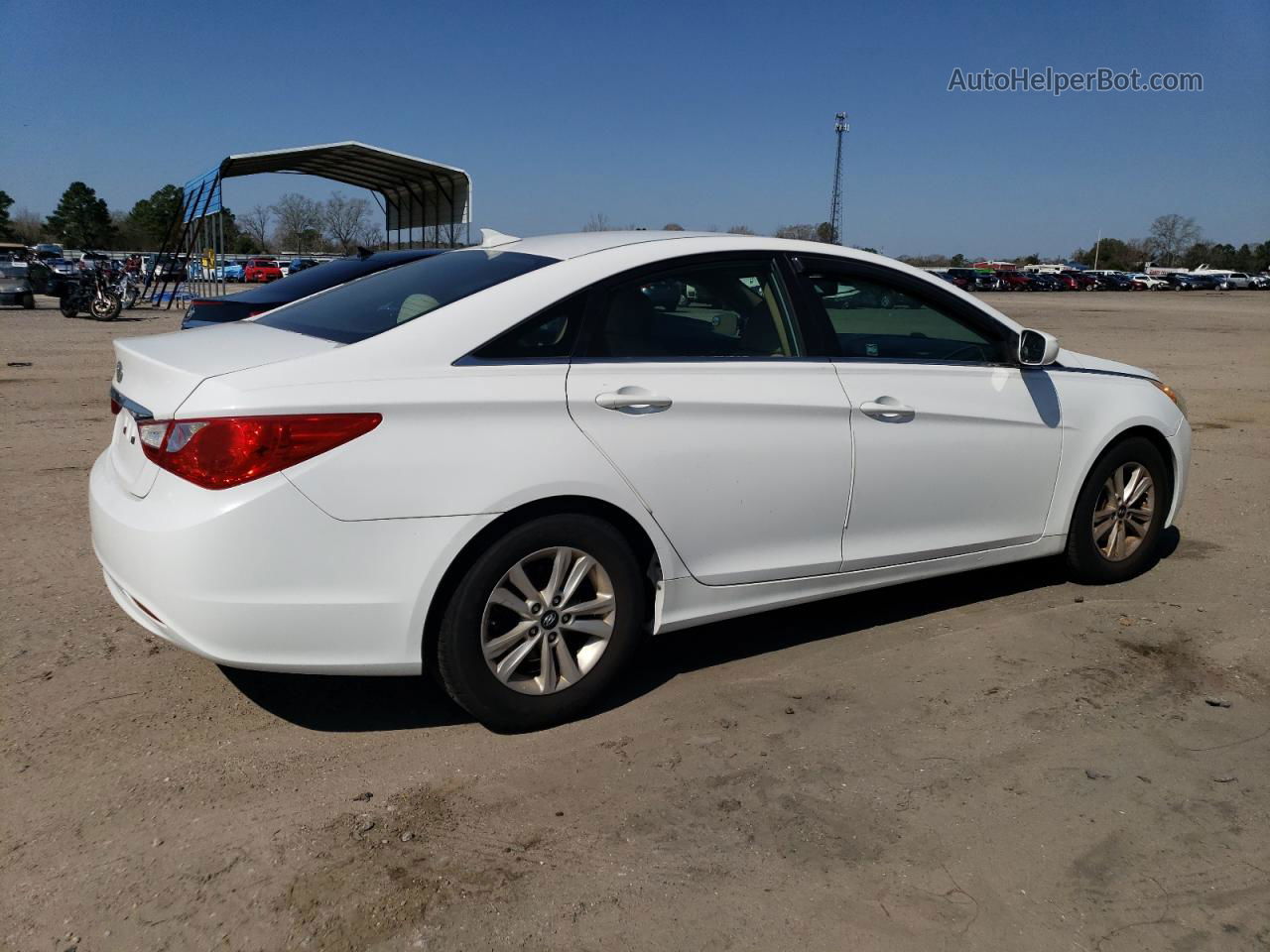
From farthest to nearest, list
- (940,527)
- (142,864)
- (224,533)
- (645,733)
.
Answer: (940,527) → (645,733) → (224,533) → (142,864)

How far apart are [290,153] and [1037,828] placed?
2503 centimetres

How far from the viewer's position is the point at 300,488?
3.02 meters

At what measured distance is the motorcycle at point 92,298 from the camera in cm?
2494

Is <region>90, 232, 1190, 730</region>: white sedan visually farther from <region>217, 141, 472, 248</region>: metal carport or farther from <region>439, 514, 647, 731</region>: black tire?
<region>217, 141, 472, 248</region>: metal carport

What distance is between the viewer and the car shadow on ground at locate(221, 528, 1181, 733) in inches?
146

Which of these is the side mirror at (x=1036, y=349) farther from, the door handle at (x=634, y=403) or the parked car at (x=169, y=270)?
the parked car at (x=169, y=270)

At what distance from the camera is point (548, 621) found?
3443mm

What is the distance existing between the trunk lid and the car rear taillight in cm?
13

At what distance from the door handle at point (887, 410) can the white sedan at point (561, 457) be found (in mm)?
11

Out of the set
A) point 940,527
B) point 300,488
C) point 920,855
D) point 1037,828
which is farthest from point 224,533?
point 940,527

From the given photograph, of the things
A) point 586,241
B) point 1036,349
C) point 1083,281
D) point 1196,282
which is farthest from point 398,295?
point 1196,282

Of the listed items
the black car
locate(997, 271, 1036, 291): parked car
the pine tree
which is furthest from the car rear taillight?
the pine tree

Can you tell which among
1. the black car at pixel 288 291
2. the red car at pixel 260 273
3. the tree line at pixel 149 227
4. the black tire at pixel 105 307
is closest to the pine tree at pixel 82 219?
the tree line at pixel 149 227

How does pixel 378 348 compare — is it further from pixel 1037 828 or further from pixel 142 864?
pixel 1037 828
